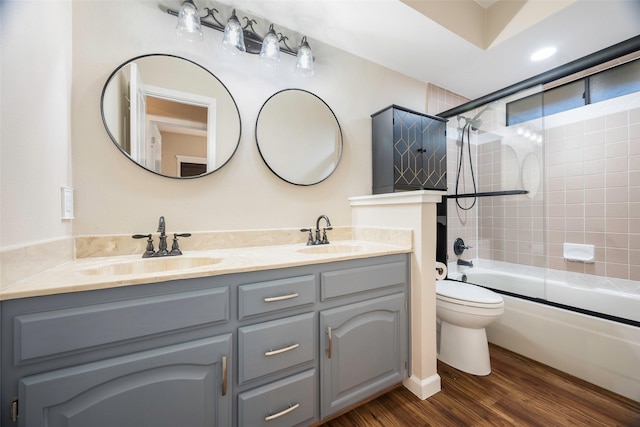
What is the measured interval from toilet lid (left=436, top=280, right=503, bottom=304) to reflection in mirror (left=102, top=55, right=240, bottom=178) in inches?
66.4

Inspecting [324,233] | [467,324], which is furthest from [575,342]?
[324,233]

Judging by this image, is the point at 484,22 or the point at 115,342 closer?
the point at 115,342

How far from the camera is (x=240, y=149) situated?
60.7 inches

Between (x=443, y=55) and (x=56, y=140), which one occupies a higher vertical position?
(x=443, y=55)

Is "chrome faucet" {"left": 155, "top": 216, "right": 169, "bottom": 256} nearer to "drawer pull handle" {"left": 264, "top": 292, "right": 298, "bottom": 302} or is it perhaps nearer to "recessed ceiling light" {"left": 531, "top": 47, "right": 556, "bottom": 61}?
"drawer pull handle" {"left": 264, "top": 292, "right": 298, "bottom": 302}

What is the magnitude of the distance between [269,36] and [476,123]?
197cm

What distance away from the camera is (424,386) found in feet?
4.66

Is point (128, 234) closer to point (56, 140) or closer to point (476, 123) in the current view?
point (56, 140)

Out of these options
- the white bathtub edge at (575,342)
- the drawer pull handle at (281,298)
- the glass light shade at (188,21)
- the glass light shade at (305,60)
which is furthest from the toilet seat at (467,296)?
the glass light shade at (188,21)

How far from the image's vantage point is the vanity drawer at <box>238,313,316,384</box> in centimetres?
96

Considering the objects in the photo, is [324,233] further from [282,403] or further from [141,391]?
[141,391]

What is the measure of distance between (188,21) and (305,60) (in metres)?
0.69

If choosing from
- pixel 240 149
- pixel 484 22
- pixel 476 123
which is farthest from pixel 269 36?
pixel 476 123

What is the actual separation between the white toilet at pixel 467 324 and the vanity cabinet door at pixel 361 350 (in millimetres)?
425
